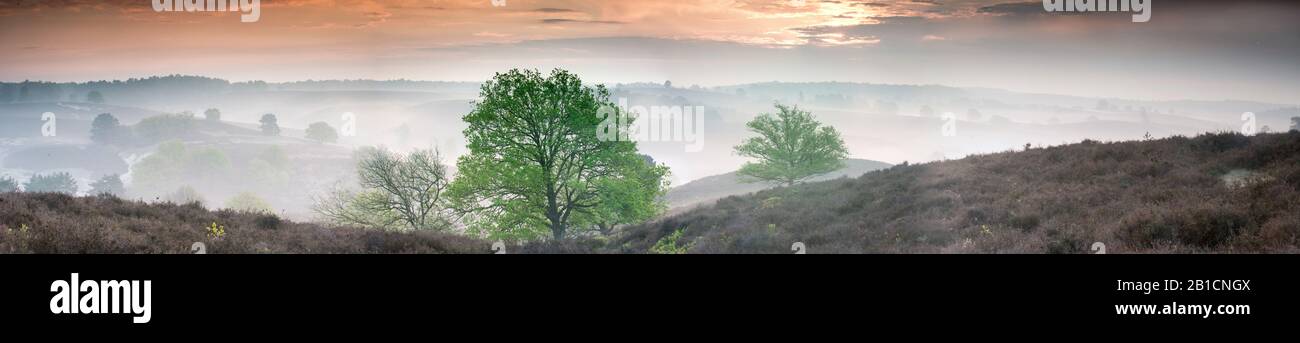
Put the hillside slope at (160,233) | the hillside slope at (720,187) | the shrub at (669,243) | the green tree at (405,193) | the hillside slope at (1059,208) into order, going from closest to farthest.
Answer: the hillside slope at (1059,208), the hillside slope at (160,233), the shrub at (669,243), the green tree at (405,193), the hillside slope at (720,187)

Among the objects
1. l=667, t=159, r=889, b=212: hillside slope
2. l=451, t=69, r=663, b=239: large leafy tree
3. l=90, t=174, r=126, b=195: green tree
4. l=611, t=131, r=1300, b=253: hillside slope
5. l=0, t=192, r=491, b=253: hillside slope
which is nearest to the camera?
l=611, t=131, r=1300, b=253: hillside slope

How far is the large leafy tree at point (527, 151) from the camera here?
24031 millimetres

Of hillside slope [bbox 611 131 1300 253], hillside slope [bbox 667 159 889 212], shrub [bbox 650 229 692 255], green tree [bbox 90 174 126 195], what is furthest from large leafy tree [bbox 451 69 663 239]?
green tree [bbox 90 174 126 195]

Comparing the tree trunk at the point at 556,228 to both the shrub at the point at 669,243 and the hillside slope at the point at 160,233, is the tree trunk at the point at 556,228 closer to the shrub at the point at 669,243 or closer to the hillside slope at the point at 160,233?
the shrub at the point at 669,243

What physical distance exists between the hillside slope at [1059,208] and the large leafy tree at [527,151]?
4.66 metres

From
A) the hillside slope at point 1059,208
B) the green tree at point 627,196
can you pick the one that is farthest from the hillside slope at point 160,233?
the green tree at point 627,196

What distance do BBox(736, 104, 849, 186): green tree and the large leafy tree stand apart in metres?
27.4

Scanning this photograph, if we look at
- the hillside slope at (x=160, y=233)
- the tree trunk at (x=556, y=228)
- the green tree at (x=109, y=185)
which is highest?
the hillside slope at (x=160, y=233)

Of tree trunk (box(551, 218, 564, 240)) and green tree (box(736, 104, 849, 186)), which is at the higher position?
green tree (box(736, 104, 849, 186))

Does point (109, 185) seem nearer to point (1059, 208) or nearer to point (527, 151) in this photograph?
point (527, 151)

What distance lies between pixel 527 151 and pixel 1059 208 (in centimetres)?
1696

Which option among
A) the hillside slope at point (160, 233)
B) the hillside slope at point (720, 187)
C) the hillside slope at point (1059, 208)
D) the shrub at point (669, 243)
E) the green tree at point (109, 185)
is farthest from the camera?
the green tree at point (109, 185)

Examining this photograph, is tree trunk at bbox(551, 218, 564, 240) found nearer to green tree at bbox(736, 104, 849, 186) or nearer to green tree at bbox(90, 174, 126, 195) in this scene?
green tree at bbox(736, 104, 849, 186)

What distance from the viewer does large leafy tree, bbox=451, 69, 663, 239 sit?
946 inches
